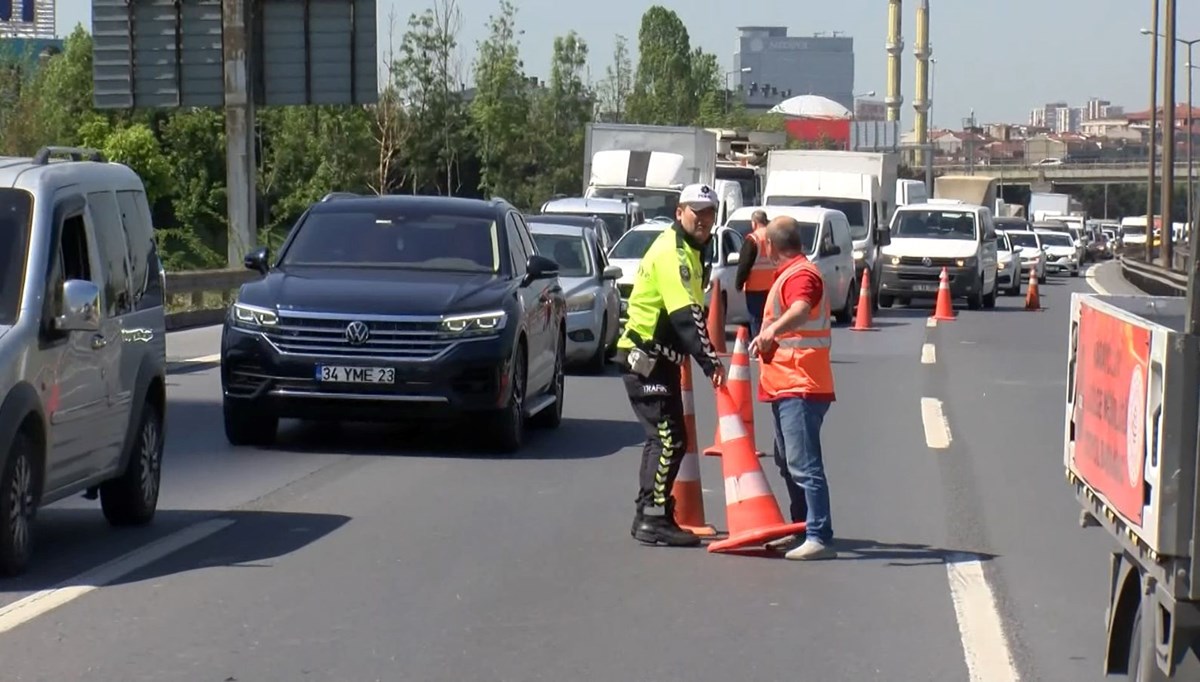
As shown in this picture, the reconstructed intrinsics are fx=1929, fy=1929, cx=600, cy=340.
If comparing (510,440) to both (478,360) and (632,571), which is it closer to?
(478,360)

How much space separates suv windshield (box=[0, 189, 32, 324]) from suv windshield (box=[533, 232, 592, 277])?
13.2 meters

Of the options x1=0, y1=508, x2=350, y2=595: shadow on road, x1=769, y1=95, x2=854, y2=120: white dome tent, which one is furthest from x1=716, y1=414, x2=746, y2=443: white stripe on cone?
x1=769, y1=95, x2=854, y2=120: white dome tent

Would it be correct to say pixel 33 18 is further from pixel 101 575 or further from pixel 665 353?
pixel 101 575

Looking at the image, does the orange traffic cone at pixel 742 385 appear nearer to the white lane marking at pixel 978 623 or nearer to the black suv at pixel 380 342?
the white lane marking at pixel 978 623

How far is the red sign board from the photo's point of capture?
205 inches

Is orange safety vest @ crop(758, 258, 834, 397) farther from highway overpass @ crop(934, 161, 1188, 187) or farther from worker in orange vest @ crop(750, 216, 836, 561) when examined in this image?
highway overpass @ crop(934, 161, 1188, 187)

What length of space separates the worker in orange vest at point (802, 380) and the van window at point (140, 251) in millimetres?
3120

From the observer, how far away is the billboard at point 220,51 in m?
34.5

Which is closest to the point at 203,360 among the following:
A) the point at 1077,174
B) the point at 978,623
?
the point at 978,623

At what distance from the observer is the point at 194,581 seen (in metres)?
8.32

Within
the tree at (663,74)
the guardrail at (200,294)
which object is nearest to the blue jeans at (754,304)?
the guardrail at (200,294)

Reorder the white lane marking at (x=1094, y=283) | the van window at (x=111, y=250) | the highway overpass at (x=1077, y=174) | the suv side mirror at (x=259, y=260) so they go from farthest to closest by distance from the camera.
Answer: the highway overpass at (x=1077, y=174) < the white lane marking at (x=1094, y=283) < the suv side mirror at (x=259, y=260) < the van window at (x=111, y=250)

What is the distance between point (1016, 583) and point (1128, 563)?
3048 millimetres

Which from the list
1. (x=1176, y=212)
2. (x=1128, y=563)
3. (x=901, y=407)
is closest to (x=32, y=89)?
(x=901, y=407)
